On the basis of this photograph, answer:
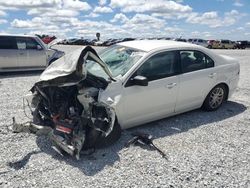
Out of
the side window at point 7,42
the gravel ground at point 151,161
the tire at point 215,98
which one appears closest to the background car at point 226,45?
the side window at point 7,42

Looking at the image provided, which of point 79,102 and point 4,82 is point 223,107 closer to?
point 79,102

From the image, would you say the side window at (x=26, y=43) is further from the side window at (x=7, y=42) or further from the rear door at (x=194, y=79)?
the rear door at (x=194, y=79)

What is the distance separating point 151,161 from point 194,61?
8.59 ft

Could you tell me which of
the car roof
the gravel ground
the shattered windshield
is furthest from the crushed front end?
the car roof

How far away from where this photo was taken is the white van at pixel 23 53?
11.7m

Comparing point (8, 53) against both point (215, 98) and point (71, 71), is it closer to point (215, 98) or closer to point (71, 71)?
point (71, 71)

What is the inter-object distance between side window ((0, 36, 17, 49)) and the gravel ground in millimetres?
7061

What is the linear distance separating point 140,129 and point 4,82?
6809mm

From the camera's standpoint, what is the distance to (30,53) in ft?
39.6

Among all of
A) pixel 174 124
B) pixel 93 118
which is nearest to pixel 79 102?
pixel 93 118

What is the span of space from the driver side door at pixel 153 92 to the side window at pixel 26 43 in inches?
340

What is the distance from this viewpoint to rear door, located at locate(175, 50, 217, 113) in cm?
546

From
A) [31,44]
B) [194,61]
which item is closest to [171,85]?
[194,61]

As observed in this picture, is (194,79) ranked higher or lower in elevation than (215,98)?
higher
